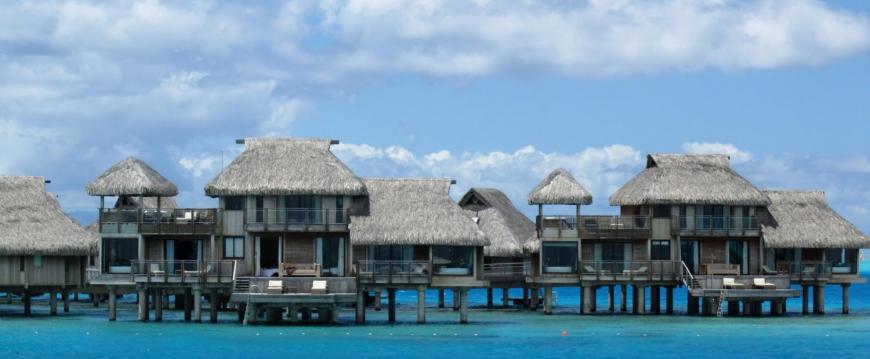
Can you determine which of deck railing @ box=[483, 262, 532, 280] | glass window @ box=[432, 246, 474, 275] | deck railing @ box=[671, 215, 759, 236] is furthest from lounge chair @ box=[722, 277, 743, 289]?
glass window @ box=[432, 246, 474, 275]

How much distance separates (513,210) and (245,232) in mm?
26967

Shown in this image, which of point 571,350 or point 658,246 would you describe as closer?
point 571,350

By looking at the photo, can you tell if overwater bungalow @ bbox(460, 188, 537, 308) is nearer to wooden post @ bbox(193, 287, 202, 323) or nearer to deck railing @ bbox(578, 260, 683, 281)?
deck railing @ bbox(578, 260, 683, 281)

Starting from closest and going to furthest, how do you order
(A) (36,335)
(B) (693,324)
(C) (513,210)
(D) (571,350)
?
(D) (571,350)
(A) (36,335)
(B) (693,324)
(C) (513,210)

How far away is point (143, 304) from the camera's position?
7581 centimetres

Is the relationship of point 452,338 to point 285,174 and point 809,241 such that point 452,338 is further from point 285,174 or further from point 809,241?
point 809,241

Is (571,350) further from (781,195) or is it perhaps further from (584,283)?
(781,195)

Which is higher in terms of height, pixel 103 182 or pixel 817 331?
pixel 103 182

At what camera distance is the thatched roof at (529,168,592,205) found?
8044 centimetres

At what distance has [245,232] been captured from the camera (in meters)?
73.6

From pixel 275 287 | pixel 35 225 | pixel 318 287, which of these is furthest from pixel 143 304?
pixel 318 287

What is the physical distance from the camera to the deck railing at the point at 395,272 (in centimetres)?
7319

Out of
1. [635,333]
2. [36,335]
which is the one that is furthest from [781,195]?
[36,335]

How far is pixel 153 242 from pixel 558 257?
62.6 ft
